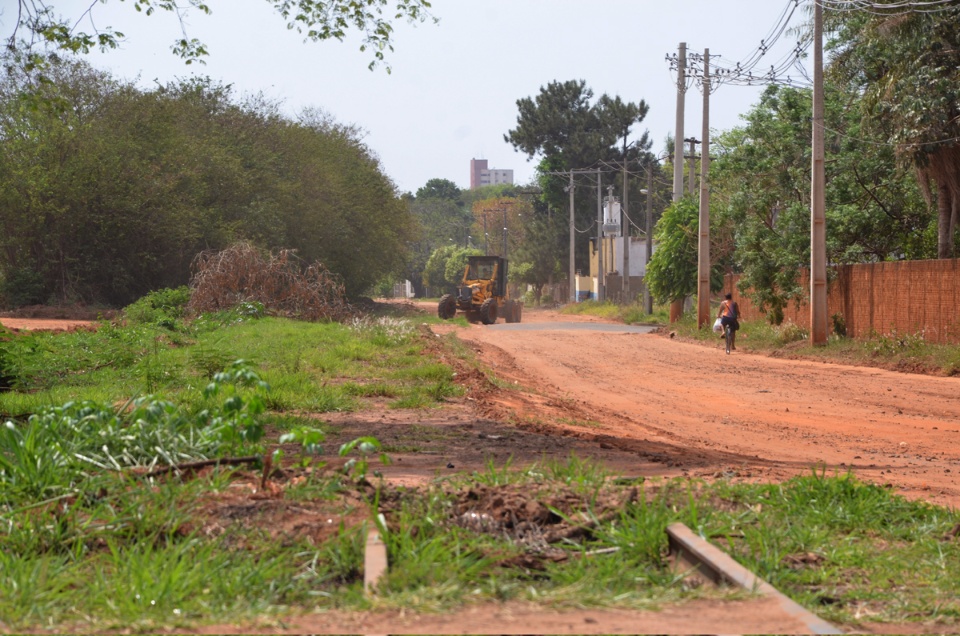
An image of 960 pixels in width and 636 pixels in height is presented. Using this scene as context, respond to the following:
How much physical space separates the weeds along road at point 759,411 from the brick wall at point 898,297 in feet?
6.54

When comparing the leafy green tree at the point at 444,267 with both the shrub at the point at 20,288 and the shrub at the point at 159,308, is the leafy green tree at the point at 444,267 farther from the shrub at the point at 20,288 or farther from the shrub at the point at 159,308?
the shrub at the point at 159,308

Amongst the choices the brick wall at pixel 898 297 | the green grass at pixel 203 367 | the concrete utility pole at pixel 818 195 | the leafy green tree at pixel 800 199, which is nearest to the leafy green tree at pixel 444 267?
the leafy green tree at pixel 800 199

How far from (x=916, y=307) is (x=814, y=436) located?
12353 mm

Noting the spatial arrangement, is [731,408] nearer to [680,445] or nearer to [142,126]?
[680,445]

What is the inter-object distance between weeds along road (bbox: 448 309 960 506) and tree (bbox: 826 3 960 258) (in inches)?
187

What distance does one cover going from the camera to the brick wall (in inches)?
863

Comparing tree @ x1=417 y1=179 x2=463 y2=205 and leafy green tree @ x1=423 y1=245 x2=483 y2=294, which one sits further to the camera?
tree @ x1=417 y1=179 x2=463 y2=205

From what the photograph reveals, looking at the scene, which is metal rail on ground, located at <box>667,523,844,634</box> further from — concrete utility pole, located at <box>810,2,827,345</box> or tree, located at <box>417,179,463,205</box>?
tree, located at <box>417,179,463,205</box>

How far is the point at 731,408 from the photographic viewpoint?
15.5 meters

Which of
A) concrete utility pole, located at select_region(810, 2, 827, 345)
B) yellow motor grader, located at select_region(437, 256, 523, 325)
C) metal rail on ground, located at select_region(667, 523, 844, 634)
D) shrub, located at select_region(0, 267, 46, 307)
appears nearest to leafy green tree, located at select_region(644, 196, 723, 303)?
yellow motor grader, located at select_region(437, 256, 523, 325)

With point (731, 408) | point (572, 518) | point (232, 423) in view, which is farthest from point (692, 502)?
point (731, 408)

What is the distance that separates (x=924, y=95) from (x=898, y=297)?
15.0 ft

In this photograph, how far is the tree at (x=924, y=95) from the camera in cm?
2189

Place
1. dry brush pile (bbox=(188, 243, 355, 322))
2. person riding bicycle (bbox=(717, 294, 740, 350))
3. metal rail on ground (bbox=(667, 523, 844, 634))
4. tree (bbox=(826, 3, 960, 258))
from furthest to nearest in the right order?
dry brush pile (bbox=(188, 243, 355, 322)), person riding bicycle (bbox=(717, 294, 740, 350)), tree (bbox=(826, 3, 960, 258)), metal rail on ground (bbox=(667, 523, 844, 634))
